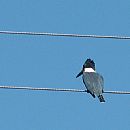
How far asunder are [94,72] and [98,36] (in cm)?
360

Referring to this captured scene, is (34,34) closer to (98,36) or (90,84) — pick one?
(98,36)

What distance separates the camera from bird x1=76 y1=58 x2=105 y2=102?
12690 millimetres

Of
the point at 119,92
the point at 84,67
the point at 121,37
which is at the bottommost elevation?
the point at 119,92

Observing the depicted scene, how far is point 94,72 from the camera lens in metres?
14.3


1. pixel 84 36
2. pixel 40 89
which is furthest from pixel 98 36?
pixel 40 89

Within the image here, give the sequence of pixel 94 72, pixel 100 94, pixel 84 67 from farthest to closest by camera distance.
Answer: pixel 84 67, pixel 94 72, pixel 100 94

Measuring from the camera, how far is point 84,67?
15266 millimetres

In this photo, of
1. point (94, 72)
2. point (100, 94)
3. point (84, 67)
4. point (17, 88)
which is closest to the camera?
point (17, 88)

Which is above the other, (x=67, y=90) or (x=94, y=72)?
(x=94, y=72)

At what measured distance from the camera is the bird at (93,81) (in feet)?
41.6

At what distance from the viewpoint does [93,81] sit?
13.4m

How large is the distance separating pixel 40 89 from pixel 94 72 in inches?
146

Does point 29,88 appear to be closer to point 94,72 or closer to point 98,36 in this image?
point 98,36

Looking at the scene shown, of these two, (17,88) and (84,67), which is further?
(84,67)
